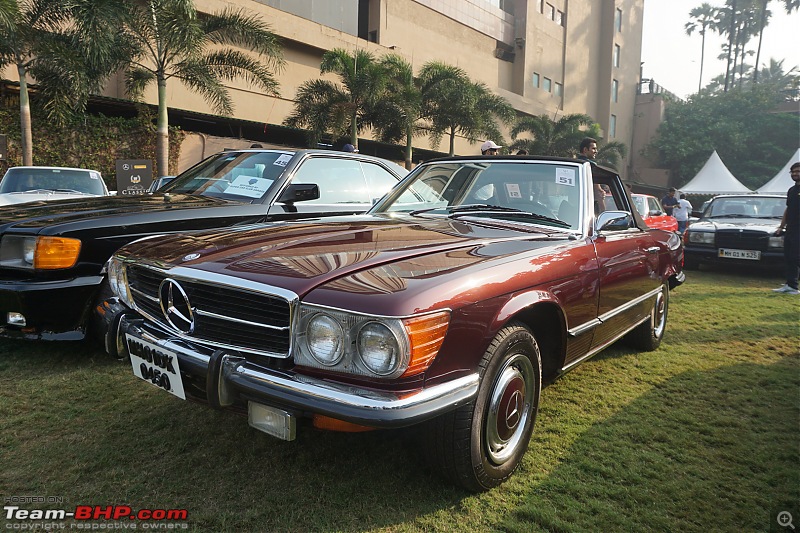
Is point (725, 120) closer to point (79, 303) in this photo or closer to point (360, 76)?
point (360, 76)

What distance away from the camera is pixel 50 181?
7.80m

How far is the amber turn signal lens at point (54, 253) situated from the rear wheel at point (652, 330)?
13.6 feet

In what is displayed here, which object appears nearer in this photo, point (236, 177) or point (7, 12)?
point (236, 177)

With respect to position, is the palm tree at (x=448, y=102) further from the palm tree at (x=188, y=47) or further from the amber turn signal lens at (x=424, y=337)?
the amber turn signal lens at (x=424, y=337)

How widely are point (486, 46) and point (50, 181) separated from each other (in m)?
29.0

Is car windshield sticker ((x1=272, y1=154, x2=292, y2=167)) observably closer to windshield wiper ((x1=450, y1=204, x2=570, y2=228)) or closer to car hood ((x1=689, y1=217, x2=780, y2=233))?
windshield wiper ((x1=450, y1=204, x2=570, y2=228))

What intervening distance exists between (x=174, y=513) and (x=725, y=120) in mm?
49260

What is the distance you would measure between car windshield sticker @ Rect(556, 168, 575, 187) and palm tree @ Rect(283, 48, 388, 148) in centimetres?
1427

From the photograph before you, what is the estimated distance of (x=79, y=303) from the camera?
337cm

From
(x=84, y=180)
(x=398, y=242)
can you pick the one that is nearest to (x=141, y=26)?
(x=84, y=180)

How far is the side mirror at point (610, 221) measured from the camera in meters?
3.09

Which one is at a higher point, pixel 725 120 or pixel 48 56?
pixel 725 120

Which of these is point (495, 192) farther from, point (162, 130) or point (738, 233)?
point (162, 130)

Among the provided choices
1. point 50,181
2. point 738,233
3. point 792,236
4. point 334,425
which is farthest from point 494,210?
point 738,233
